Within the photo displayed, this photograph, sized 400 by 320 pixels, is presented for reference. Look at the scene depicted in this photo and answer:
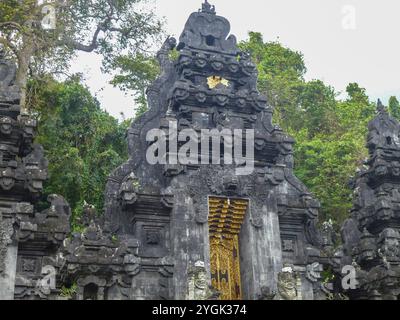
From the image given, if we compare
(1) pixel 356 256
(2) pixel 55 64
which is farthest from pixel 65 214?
(2) pixel 55 64

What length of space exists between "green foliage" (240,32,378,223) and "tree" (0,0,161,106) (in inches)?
324

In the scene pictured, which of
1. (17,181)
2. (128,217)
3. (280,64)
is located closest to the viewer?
(17,181)

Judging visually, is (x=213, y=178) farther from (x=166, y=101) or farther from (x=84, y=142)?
(x=84, y=142)

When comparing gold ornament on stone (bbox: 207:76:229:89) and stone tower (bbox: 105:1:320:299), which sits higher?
gold ornament on stone (bbox: 207:76:229:89)

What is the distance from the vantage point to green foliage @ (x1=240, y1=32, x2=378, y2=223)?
27641 millimetres

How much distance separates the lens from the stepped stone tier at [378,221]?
1681 centimetres

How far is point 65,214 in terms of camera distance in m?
15.3

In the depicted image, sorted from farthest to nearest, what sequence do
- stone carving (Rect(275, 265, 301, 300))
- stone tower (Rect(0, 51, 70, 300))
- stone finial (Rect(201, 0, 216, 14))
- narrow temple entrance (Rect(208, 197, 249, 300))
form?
stone finial (Rect(201, 0, 216, 14)) → narrow temple entrance (Rect(208, 197, 249, 300)) → stone carving (Rect(275, 265, 301, 300)) → stone tower (Rect(0, 51, 70, 300))

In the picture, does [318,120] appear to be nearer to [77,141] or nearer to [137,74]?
[137,74]

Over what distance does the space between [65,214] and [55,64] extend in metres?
15.6
